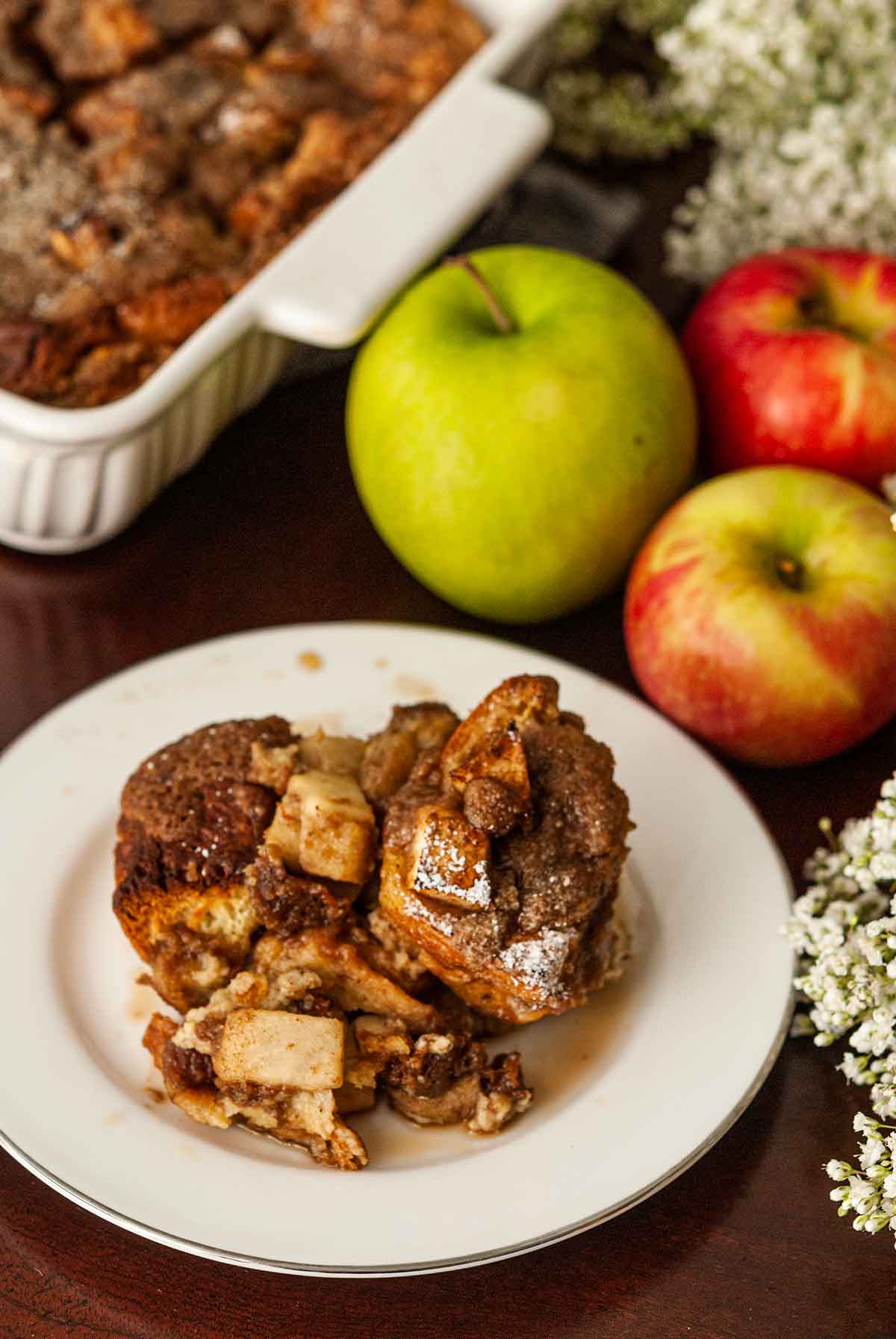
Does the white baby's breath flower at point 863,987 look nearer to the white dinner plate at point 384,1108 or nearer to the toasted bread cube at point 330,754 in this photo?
the white dinner plate at point 384,1108

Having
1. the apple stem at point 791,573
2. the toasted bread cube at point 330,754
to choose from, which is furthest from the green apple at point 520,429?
the toasted bread cube at point 330,754

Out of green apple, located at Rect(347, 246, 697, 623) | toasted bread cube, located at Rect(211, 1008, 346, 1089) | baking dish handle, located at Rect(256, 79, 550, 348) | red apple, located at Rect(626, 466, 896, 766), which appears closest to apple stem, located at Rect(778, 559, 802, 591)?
red apple, located at Rect(626, 466, 896, 766)

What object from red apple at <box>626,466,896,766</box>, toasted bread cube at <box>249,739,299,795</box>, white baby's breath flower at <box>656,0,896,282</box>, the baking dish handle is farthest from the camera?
white baby's breath flower at <box>656,0,896,282</box>

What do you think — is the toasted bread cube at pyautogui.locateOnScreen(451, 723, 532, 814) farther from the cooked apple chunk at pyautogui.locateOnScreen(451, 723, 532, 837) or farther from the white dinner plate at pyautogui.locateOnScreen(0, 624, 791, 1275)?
the white dinner plate at pyautogui.locateOnScreen(0, 624, 791, 1275)

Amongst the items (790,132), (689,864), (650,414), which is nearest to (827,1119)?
(689,864)

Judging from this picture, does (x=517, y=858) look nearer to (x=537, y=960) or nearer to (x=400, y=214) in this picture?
Answer: (x=537, y=960)

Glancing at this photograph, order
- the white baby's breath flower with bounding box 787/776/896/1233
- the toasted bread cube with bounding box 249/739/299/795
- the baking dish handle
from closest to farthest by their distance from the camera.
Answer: the white baby's breath flower with bounding box 787/776/896/1233 → the toasted bread cube with bounding box 249/739/299/795 → the baking dish handle

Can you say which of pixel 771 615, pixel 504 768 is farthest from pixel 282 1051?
pixel 771 615
